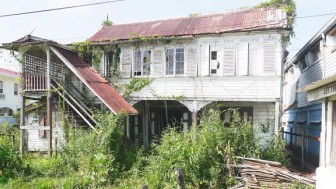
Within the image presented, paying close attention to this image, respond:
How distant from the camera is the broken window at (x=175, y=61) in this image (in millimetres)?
14898

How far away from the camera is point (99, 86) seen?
14.2 metres

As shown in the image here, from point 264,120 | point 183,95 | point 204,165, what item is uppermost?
point 183,95

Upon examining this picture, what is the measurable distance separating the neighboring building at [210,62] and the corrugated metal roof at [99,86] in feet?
2.89

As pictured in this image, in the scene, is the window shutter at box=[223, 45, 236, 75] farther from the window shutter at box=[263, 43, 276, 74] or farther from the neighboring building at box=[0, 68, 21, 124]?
the neighboring building at box=[0, 68, 21, 124]

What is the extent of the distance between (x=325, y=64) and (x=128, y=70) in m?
9.60

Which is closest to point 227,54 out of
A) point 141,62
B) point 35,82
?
point 141,62

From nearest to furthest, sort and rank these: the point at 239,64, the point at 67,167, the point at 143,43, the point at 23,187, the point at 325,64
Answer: the point at 23,187, the point at 67,167, the point at 325,64, the point at 239,64, the point at 143,43

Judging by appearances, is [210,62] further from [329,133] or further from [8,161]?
[8,161]

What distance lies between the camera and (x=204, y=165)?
9.98m

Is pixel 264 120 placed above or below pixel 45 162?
above

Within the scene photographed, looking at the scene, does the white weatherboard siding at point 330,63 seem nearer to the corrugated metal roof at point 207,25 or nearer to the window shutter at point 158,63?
the corrugated metal roof at point 207,25

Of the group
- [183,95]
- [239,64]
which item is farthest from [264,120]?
[183,95]

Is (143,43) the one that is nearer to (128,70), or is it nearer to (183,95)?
(128,70)

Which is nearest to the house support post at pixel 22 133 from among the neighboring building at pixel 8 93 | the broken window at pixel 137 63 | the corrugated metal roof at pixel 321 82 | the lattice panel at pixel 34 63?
the lattice panel at pixel 34 63
